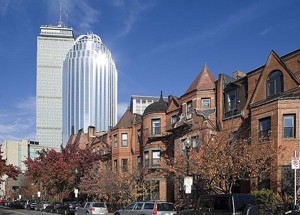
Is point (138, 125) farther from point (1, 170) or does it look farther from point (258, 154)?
point (258, 154)

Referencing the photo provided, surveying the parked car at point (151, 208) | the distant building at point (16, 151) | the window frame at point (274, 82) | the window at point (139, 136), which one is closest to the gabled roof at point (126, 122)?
the window at point (139, 136)

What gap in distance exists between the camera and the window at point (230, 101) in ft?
119

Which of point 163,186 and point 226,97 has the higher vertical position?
point 226,97

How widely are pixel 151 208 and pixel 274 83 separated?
13.4 m

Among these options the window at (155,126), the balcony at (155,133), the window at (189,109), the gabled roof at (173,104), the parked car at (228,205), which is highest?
the gabled roof at (173,104)

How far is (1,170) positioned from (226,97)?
2047 cm

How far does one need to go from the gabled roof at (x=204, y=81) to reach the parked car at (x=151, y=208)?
1614cm

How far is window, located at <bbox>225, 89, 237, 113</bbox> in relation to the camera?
36375 millimetres

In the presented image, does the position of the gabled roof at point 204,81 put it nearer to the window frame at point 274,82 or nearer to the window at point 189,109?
the window at point 189,109

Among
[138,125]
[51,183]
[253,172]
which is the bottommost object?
[51,183]

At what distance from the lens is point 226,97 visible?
3759 centimetres

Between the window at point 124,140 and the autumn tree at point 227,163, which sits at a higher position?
the window at point 124,140

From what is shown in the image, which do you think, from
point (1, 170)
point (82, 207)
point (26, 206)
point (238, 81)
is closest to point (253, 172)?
point (238, 81)

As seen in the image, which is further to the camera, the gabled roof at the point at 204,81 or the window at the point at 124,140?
the window at the point at 124,140
